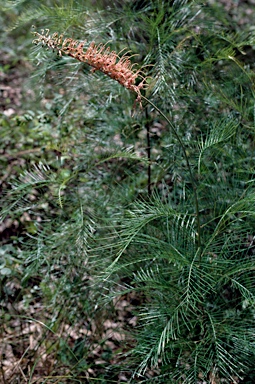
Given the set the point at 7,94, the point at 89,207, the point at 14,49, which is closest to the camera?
the point at 89,207

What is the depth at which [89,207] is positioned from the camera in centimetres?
205

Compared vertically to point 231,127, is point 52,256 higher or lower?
lower

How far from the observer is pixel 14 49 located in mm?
4230

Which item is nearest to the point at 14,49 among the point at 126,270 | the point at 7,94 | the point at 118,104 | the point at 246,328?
the point at 7,94

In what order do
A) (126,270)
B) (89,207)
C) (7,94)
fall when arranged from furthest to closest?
1. (7,94)
2. (89,207)
3. (126,270)

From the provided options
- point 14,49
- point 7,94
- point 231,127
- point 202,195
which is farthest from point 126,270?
point 14,49

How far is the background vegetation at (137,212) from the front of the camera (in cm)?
176

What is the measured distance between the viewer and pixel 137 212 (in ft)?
5.81

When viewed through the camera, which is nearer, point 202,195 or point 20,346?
point 202,195

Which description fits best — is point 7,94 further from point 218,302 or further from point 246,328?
point 246,328

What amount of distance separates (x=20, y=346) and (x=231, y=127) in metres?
1.24

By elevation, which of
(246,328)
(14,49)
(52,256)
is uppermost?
(246,328)

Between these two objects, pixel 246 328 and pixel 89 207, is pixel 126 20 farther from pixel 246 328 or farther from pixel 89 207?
pixel 246 328

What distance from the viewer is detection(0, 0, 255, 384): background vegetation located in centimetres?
176
